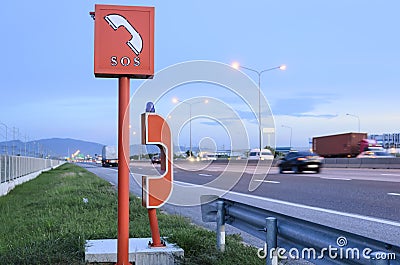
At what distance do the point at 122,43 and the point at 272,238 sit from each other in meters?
2.41

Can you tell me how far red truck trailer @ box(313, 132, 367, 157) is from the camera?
61344mm

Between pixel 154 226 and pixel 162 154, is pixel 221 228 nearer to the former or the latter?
pixel 154 226

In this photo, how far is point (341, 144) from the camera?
63.2m

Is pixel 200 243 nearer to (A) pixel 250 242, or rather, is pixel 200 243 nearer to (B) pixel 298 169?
(A) pixel 250 242

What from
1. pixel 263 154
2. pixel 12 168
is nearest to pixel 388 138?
pixel 263 154

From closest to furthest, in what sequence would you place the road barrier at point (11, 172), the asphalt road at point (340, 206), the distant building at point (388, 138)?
the asphalt road at point (340, 206), the road barrier at point (11, 172), the distant building at point (388, 138)

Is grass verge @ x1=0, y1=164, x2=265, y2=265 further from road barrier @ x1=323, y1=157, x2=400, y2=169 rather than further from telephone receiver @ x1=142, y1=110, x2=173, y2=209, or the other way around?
road barrier @ x1=323, y1=157, x2=400, y2=169

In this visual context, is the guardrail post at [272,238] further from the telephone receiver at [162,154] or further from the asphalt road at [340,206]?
the asphalt road at [340,206]

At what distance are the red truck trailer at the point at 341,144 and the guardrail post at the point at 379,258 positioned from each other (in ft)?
197

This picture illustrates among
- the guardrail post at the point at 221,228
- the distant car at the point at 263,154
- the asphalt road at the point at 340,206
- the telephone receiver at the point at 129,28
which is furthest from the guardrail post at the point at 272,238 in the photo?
the distant car at the point at 263,154

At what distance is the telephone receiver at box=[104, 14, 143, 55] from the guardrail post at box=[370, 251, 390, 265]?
10.3ft

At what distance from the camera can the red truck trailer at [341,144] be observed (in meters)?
61.3

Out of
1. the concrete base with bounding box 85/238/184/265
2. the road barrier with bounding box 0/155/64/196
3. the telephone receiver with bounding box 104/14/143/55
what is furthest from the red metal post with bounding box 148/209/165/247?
the road barrier with bounding box 0/155/64/196

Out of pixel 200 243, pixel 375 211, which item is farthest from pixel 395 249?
pixel 375 211
